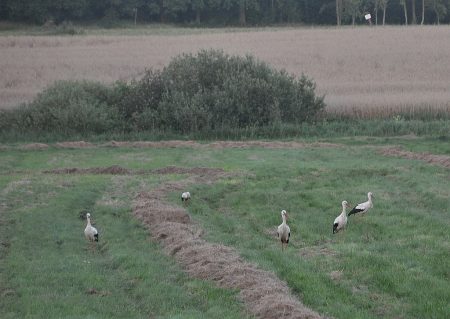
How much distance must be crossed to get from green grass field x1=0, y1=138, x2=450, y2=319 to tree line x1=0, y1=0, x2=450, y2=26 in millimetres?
71016

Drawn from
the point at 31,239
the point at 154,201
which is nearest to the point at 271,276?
the point at 31,239

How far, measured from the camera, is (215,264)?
14.5 meters

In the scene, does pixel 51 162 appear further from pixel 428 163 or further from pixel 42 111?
pixel 428 163

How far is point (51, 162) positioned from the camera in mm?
31047

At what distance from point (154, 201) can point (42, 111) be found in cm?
2011

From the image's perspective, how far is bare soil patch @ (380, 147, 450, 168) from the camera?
93.4ft

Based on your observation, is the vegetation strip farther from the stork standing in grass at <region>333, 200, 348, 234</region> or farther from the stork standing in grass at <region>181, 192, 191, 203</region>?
the stork standing in grass at <region>333, 200, 348, 234</region>

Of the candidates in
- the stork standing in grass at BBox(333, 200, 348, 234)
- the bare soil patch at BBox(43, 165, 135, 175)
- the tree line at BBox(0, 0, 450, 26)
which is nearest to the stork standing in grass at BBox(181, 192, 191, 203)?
the stork standing in grass at BBox(333, 200, 348, 234)

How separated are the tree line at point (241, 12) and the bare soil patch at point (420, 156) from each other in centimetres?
6943

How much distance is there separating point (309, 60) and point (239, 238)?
41911mm

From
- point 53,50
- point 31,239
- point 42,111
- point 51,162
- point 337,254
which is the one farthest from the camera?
point 53,50

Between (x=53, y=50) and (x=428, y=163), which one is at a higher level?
(x=53, y=50)

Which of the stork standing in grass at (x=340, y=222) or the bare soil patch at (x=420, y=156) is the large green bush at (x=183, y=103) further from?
the stork standing in grass at (x=340, y=222)

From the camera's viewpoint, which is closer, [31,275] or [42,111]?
[31,275]
